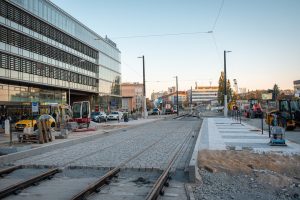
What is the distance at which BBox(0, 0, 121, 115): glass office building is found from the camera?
46.3m

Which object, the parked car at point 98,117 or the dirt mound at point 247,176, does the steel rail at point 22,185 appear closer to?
the dirt mound at point 247,176

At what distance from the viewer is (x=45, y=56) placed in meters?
A: 55.6

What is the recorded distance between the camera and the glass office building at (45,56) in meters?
46.3

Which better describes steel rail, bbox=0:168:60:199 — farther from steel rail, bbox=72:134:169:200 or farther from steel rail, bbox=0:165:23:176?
steel rail, bbox=72:134:169:200

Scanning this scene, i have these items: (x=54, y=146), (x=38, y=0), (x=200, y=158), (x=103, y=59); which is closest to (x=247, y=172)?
(x=200, y=158)

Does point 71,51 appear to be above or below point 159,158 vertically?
above

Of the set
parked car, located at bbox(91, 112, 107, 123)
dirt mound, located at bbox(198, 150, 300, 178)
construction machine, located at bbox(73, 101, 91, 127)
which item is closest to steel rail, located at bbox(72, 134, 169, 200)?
dirt mound, located at bbox(198, 150, 300, 178)

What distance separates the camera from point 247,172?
1106cm

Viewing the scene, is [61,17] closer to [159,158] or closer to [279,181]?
[159,158]

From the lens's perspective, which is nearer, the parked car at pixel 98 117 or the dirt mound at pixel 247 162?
the dirt mound at pixel 247 162

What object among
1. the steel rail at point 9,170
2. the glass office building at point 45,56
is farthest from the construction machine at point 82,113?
the steel rail at point 9,170

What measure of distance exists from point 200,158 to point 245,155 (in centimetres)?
202

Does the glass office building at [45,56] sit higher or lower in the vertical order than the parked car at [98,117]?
higher

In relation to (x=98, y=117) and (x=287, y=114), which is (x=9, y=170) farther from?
(x=98, y=117)
